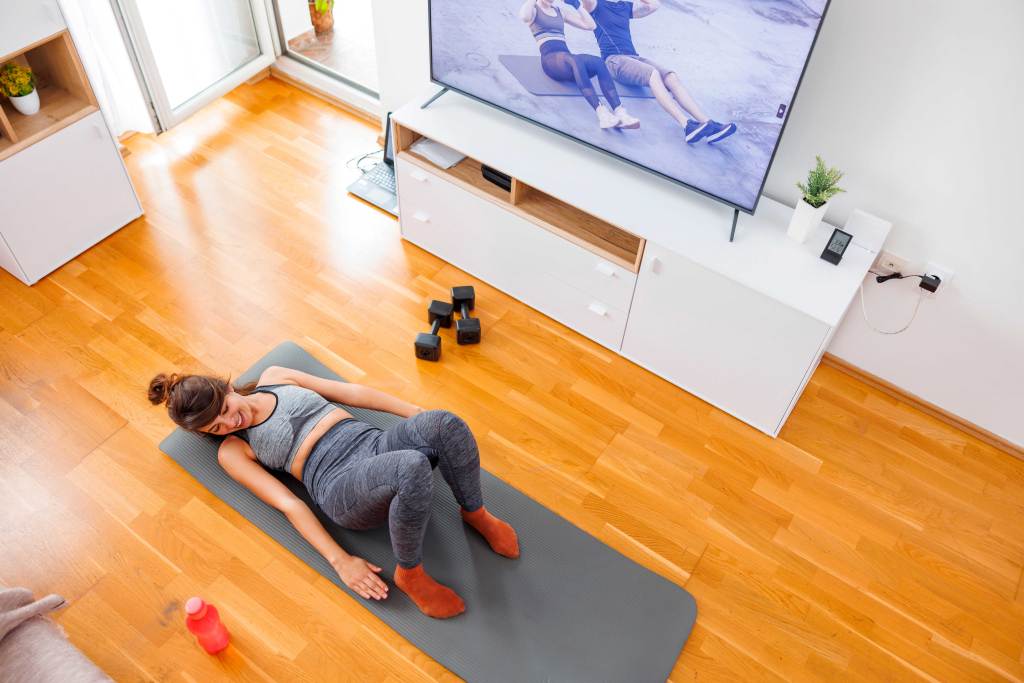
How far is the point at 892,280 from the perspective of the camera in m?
2.60

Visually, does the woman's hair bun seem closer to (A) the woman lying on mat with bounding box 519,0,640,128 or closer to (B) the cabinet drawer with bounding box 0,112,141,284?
(B) the cabinet drawer with bounding box 0,112,141,284

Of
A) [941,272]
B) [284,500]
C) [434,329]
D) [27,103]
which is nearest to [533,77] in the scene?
[434,329]

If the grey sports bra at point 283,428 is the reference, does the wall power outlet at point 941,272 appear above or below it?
above

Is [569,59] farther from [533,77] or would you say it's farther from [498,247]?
[498,247]

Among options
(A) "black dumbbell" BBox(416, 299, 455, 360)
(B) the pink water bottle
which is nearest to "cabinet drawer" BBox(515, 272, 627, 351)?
(A) "black dumbbell" BBox(416, 299, 455, 360)

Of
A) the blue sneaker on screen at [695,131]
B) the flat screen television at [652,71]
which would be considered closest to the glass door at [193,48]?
the flat screen television at [652,71]

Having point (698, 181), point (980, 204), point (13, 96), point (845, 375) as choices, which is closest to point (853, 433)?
point (845, 375)

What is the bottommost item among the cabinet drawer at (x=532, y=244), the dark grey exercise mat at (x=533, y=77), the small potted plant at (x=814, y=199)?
the cabinet drawer at (x=532, y=244)

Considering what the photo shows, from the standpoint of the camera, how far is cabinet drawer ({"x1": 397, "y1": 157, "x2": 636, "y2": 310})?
275 centimetres

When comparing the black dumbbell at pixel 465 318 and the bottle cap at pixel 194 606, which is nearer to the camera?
the bottle cap at pixel 194 606

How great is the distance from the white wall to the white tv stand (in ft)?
0.52

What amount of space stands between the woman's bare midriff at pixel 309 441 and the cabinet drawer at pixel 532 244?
0.97m

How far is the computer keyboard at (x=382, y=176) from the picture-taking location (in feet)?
11.6

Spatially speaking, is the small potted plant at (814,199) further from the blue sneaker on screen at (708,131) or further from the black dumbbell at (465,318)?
the black dumbbell at (465,318)
